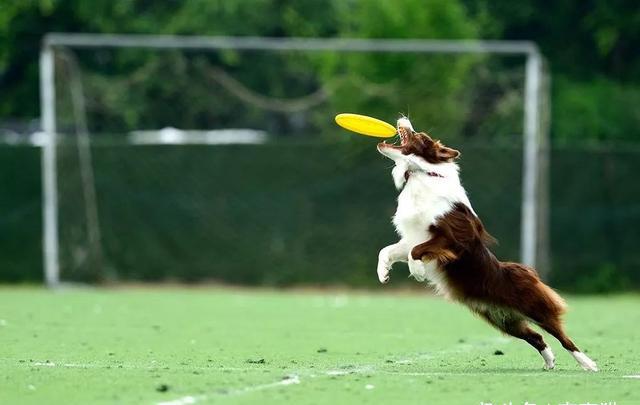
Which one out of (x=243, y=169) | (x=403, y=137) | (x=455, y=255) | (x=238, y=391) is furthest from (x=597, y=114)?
(x=238, y=391)

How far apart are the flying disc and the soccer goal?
1154 centimetres

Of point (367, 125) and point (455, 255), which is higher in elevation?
point (367, 125)

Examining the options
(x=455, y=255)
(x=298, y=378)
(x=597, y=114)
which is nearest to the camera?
(x=298, y=378)

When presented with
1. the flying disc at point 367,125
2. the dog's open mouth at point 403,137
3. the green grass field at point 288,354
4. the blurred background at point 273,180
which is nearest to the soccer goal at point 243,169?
the blurred background at point 273,180

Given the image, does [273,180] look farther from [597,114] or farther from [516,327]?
[516,327]

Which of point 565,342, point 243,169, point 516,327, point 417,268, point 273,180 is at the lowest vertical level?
point 565,342

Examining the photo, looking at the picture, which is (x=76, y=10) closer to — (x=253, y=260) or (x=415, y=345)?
(x=253, y=260)

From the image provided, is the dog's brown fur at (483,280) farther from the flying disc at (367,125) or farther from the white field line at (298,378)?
the flying disc at (367,125)

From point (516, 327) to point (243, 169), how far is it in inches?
555

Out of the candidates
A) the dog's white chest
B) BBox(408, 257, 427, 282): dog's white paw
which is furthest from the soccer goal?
BBox(408, 257, 427, 282): dog's white paw

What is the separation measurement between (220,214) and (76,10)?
15.2m

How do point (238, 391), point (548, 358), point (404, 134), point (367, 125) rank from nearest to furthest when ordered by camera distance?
point (238, 391) < point (548, 358) < point (404, 134) < point (367, 125)

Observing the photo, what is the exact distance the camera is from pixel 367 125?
→ 40.1 feet

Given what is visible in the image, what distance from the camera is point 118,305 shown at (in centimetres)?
1972
